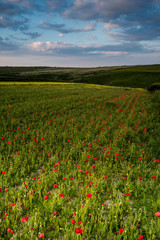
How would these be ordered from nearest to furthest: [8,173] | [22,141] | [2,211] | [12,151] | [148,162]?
1. [2,211]
2. [8,173]
3. [148,162]
4. [12,151]
5. [22,141]

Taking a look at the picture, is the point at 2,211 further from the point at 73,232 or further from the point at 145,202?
the point at 145,202

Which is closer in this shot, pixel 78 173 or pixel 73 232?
pixel 73 232

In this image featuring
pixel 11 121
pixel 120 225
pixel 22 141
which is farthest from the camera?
pixel 11 121

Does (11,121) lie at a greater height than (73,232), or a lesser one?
greater

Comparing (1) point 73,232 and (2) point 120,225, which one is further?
(2) point 120,225

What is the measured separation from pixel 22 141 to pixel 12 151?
856 mm

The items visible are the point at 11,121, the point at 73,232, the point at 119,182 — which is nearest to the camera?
the point at 73,232

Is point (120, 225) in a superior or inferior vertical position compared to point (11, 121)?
inferior

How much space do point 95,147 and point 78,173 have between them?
80.3 inches

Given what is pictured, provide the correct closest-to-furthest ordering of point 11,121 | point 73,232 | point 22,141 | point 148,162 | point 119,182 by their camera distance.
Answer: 1. point 73,232
2. point 119,182
3. point 148,162
4. point 22,141
5. point 11,121

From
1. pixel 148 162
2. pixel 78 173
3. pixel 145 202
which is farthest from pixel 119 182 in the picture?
pixel 148 162

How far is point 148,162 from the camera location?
5.62m

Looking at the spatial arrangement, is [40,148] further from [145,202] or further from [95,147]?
[145,202]

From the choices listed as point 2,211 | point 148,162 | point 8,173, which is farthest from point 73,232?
point 148,162
